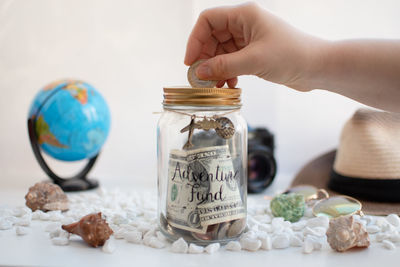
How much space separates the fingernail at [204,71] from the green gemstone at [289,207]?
1.16 feet

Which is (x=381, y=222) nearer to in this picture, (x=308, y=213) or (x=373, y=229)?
(x=373, y=229)

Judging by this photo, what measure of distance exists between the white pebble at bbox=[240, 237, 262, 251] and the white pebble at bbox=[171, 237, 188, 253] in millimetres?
107

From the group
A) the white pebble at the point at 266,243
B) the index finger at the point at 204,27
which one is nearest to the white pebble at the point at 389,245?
the white pebble at the point at 266,243

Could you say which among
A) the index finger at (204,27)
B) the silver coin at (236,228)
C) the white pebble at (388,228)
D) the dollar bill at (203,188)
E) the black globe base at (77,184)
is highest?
the index finger at (204,27)

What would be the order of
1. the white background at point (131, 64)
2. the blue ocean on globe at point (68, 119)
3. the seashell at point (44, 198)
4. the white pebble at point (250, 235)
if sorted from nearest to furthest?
1. the white pebble at point (250, 235)
2. the seashell at point (44, 198)
3. the blue ocean on globe at point (68, 119)
4. the white background at point (131, 64)

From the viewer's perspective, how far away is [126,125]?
1.82 m

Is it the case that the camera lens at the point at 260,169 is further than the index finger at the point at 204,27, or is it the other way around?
the camera lens at the point at 260,169

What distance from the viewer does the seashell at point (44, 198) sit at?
40.8 inches

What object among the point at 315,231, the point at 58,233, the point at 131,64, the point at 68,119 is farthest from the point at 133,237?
the point at 131,64

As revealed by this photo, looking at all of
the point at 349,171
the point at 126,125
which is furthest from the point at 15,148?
the point at 349,171

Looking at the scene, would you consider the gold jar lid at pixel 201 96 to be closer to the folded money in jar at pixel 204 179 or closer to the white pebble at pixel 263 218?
the folded money in jar at pixel 204 179

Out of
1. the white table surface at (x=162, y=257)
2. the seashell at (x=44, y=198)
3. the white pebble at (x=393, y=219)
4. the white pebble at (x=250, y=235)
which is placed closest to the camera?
the white table surface at (x=162, y=257)

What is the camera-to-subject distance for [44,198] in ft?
3.42

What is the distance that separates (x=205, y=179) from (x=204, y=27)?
1.19ft
